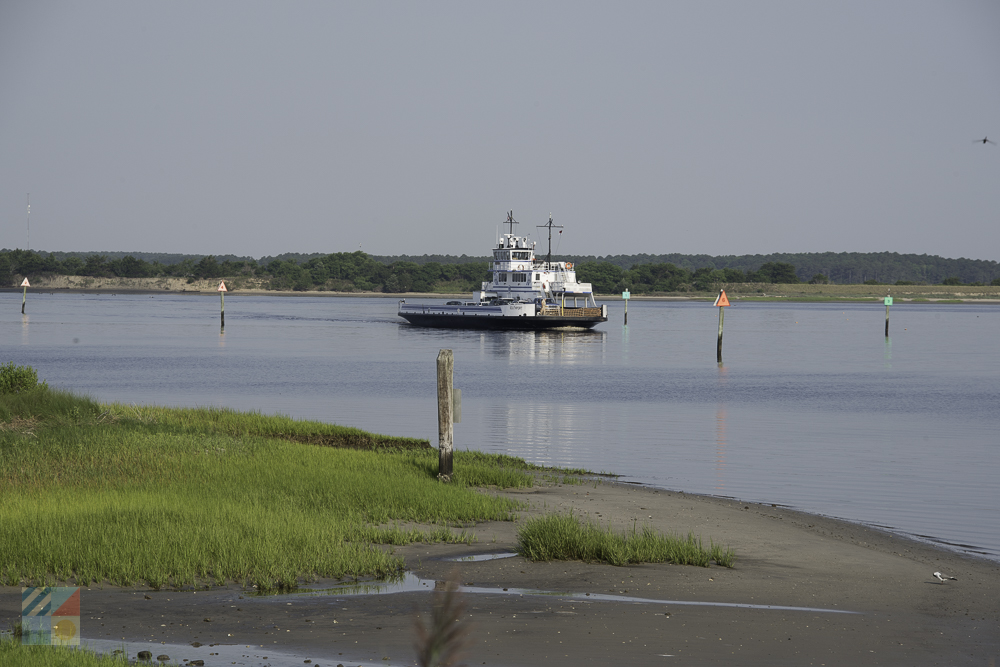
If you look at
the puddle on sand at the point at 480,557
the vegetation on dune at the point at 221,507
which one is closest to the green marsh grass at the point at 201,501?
the vegetation on dune at the point at 221,507

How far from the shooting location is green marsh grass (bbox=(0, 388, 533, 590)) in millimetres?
10711

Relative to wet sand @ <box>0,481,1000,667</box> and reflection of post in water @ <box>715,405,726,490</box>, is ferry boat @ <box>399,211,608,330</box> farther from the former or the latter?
wet sand @ <box>0,481,1000,667</box>

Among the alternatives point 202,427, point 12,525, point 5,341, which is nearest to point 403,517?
point 12,525

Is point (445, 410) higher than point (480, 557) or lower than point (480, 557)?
higher

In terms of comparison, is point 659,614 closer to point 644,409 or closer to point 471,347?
point 644,409

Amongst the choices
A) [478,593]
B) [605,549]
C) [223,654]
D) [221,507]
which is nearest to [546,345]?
[221,507]

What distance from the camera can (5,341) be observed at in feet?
243

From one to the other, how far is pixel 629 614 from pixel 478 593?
5.74ft

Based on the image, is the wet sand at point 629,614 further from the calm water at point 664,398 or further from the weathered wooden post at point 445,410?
the calm water at point 664,398

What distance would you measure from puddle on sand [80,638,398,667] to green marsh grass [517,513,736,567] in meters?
4.35

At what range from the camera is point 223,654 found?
8047 millimetres

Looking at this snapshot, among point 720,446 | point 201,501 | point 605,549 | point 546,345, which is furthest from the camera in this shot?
point 546,345

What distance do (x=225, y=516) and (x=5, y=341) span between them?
70.5 meters

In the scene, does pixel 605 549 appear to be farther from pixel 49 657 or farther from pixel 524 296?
pixel 524 296
